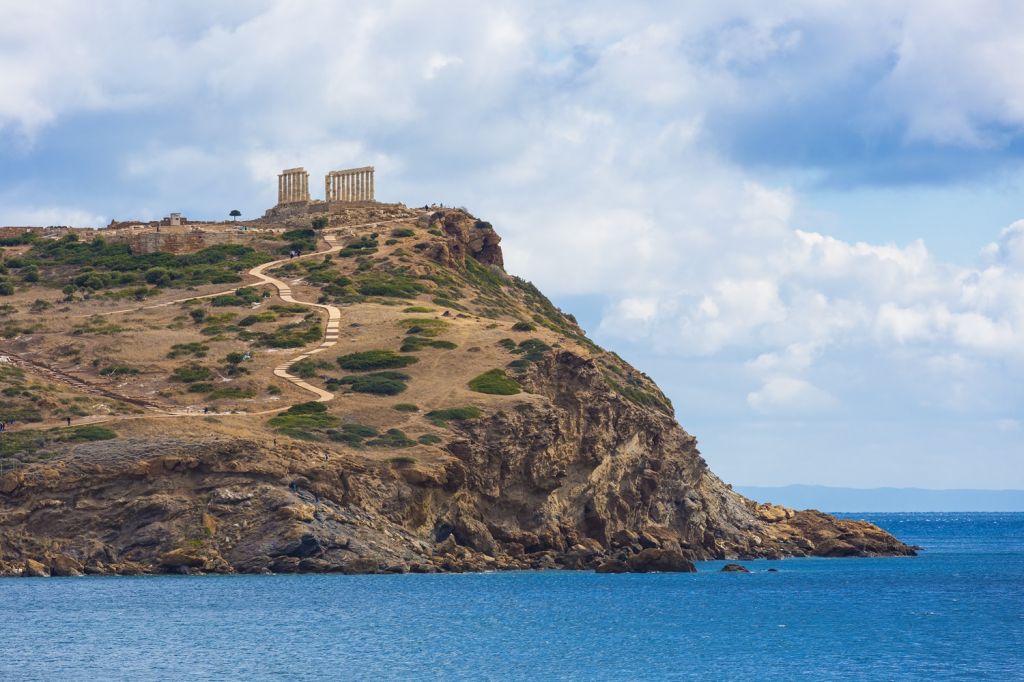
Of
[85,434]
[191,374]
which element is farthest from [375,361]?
[85,434]

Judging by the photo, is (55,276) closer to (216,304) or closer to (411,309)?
(216,304)

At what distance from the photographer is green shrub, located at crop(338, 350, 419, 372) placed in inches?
3944

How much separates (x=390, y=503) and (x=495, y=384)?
52.3 ft

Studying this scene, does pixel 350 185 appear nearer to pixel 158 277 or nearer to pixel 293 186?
pixel 293 186

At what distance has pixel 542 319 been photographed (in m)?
134

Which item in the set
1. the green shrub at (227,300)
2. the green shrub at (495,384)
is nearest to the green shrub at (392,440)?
the green shrub at (495,384)

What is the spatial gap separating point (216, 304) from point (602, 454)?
38.1 meters

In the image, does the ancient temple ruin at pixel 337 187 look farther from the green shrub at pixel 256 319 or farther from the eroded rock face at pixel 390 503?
the eroded rock face at pixel 390 503

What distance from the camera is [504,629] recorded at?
59375 mm

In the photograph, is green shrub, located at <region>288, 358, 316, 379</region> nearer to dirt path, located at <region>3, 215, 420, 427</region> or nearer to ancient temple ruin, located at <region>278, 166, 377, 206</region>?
dirt path, located at <region>3, 215, 420, 427</region>

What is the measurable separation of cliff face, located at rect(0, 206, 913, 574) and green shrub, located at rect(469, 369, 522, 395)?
3.40ft

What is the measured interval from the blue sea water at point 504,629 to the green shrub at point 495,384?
15.6 metres

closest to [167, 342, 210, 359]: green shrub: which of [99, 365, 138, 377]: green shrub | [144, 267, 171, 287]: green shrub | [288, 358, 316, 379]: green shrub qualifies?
[99, 365, 138, 377]: green shrub

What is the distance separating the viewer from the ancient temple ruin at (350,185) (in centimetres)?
14862
